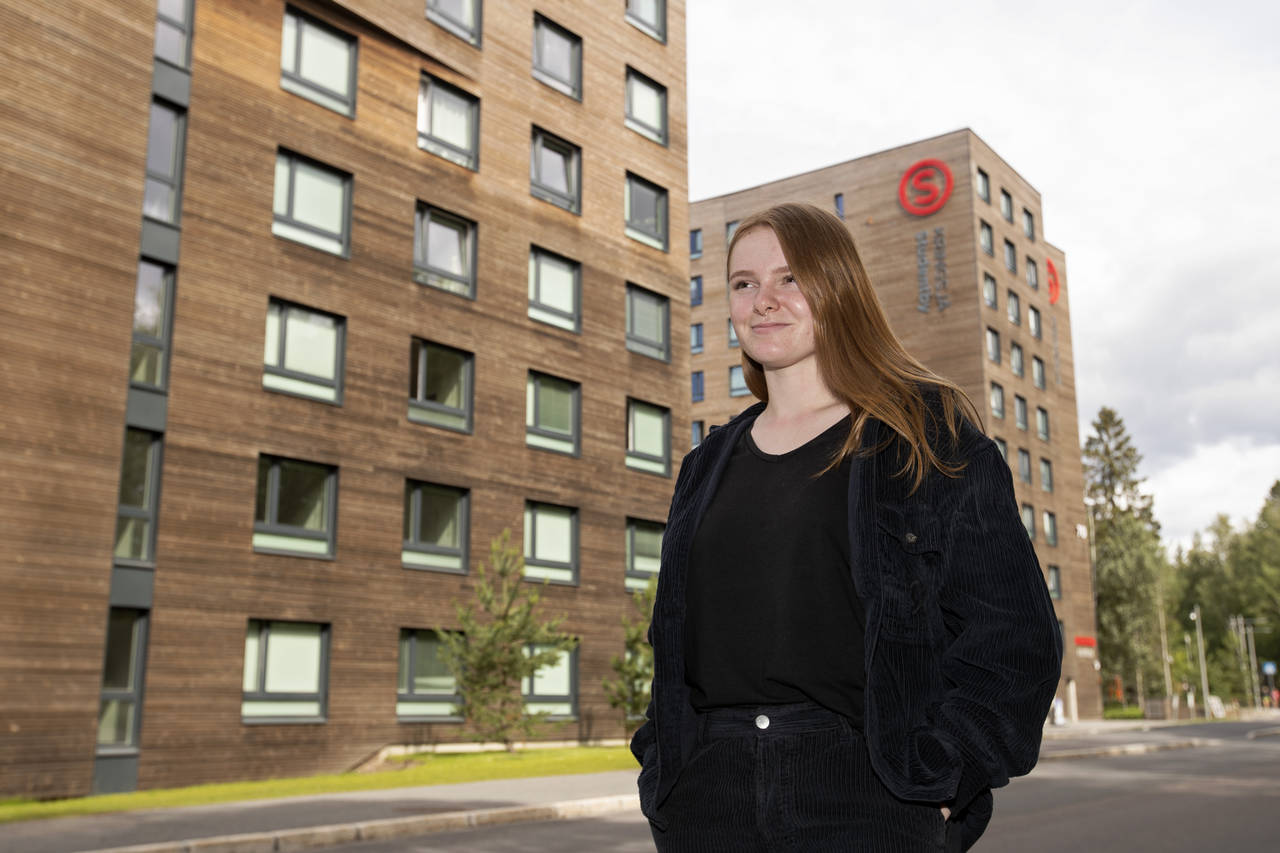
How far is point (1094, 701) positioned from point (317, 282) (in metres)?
51.1

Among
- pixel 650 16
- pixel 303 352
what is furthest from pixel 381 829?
pixel 650 16

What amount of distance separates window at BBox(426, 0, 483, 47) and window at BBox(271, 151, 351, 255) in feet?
17.5

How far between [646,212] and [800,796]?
32265 mm

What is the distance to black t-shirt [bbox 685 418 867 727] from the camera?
2113 mm

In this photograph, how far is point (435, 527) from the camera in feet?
84.8

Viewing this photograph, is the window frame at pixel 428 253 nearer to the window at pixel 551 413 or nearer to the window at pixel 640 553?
the window at pixel 551 413

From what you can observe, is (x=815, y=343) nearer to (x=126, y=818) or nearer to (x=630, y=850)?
(x=630, y=850)

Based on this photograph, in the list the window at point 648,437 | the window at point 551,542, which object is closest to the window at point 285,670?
the window at point 551,542

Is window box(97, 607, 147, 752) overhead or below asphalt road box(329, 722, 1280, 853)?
overhead

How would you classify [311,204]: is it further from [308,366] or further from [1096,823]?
[1096,823]

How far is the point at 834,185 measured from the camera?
59375 mm

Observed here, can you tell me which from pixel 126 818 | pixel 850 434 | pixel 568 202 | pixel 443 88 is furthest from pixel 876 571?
pixel 568 202

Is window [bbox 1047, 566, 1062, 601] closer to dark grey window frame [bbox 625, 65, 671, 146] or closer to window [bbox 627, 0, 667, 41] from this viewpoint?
dark grey window frame [bbox 625, 65, 671, 146]

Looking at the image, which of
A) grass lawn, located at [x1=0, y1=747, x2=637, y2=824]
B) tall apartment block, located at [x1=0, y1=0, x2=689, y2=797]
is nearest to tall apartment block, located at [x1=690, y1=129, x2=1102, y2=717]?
tall apartment block, located at [x1=0, y1=0, x2=689, y2=797]
